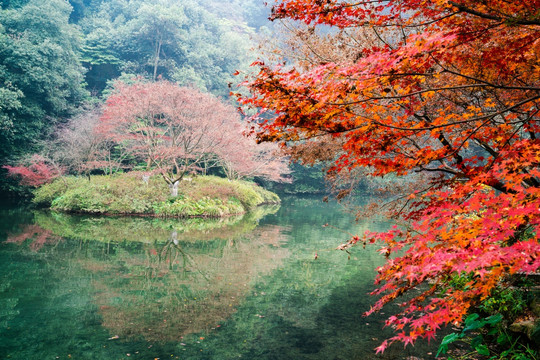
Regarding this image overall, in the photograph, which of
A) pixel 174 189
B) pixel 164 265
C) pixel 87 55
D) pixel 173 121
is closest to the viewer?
pixel 164 265

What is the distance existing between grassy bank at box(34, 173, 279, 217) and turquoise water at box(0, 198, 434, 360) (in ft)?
11.1

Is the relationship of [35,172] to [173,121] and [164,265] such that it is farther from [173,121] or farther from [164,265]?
[164,265]

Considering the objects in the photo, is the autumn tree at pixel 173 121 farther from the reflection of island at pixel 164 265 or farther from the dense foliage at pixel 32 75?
the dense foliage at pixel 32 75

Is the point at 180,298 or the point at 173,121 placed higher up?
the point at 173,121

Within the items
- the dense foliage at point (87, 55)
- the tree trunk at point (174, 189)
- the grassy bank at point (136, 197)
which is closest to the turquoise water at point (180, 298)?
the grassy bank at point (136, 197)

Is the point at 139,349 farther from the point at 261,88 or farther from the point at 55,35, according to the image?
the point at 55,35

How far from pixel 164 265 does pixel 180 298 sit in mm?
1845

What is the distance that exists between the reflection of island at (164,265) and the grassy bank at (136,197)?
3.15 ft

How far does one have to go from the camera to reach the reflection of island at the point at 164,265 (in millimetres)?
4125

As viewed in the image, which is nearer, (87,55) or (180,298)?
(180,298)

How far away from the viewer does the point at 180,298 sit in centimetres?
481

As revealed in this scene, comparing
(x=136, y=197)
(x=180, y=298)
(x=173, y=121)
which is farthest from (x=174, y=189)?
(x=180, y=298)

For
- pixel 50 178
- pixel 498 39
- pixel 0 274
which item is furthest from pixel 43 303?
pixel 50 178

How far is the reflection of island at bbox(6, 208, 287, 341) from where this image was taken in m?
4.12
